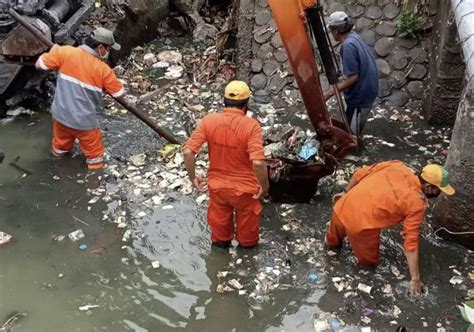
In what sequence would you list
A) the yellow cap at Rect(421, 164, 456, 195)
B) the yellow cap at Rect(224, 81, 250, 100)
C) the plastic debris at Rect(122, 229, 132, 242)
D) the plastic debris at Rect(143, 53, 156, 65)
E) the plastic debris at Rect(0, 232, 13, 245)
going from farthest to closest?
1. the plastic debris at Rect(143, 53, 156, 65)
2. the plastic debris at Rect(122, 229, 132, 242)
3. the plastic debris at Rect(0, 232, 13, 245)
4. the yellow cap at Rect(224, 81, 250, 100)
5. the yellow cap at Rect(421, 164, 456, 195)

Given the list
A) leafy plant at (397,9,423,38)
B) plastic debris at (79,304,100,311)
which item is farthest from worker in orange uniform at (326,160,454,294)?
leafy plant at (397,9,423,38)

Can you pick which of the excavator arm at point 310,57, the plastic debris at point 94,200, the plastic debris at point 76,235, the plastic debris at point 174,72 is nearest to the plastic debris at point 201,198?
the plastic debris at point 94,200

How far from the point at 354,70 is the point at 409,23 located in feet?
7.13

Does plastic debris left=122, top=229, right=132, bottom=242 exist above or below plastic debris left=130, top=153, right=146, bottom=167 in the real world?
below

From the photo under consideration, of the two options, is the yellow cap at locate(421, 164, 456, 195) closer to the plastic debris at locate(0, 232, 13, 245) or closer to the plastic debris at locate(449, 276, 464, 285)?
the plastic debris at locate(449, 276, 464, 285)

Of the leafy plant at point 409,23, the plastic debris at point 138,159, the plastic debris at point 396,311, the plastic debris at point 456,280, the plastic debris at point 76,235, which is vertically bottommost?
the plastic debris at point 456,280

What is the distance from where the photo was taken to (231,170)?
5043 millimetres

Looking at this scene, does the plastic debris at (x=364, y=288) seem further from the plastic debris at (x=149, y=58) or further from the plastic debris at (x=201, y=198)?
the plastic debris at (x=149, y=58)

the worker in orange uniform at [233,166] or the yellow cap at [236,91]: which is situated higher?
the yellow cap at [236,91]

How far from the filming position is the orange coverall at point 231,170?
15.7 feet

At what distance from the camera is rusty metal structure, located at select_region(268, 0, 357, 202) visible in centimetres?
538

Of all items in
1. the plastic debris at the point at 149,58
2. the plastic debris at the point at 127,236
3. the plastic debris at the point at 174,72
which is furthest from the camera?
the plastic debris at the point at 149,58

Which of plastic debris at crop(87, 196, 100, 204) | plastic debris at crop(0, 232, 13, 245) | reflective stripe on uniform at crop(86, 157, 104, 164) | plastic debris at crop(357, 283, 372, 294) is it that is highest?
reflective stripe on uniform at crop(86, 157, 104, 164)

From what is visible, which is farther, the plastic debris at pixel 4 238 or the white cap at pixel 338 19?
the white cap at pixel 338 19
